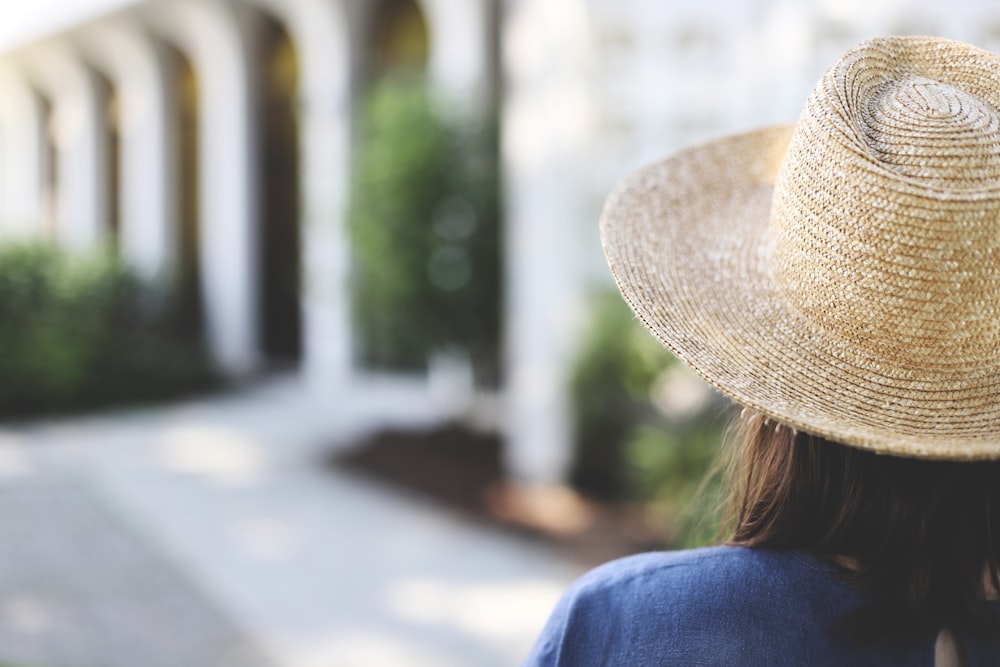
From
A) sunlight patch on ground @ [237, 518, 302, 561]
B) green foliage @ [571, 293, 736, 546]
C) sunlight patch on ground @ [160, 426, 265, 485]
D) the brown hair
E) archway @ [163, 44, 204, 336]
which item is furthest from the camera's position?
archway @ [163, 44, 204, 336]

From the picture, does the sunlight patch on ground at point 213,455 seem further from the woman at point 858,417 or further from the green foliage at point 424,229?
the woman at point 858,417

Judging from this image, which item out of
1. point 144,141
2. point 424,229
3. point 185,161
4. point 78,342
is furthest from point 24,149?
point 424,229

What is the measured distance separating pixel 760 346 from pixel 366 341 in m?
8.44

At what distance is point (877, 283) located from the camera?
1.15 m

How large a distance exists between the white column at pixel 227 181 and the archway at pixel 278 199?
19 centimetres

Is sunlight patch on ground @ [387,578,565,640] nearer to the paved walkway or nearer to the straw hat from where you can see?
the paved walkway

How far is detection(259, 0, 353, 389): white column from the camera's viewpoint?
9.41 meters

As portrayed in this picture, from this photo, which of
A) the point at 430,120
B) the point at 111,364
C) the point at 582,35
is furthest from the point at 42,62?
the point at 582,35

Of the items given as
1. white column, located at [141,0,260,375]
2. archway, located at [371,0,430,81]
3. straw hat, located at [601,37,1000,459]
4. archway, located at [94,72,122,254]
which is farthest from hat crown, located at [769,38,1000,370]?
archway, located at [94,72,122,254]

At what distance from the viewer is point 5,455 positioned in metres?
7.64

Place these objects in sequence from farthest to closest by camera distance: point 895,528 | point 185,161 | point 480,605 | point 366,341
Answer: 1. point 185,161
2. point 366,341
3. point 480,605
4. point 895,528

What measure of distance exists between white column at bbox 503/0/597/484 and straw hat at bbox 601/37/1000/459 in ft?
14.0

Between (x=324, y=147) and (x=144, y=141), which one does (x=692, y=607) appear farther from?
(x=144, y=141)

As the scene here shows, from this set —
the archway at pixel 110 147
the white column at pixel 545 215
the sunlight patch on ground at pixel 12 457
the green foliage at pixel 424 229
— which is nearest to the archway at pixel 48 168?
the archway at pixel 110 147
